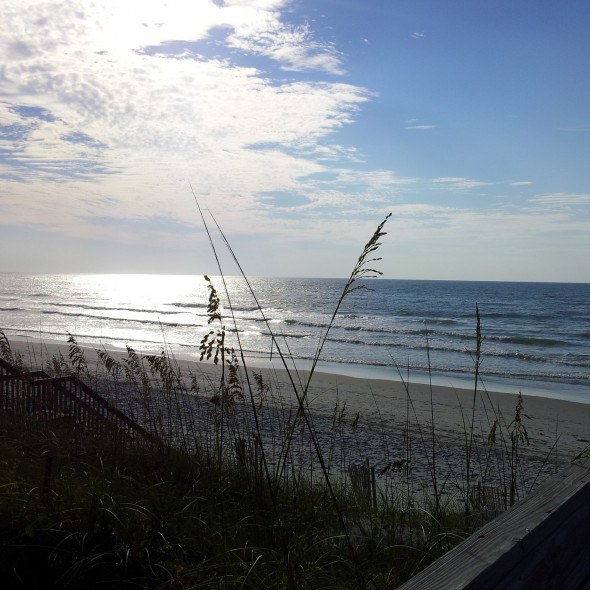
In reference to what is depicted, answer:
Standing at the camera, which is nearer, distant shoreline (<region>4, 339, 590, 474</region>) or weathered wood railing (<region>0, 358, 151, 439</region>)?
weathered wood railing (<region>0, 358, 151, 439</region>)

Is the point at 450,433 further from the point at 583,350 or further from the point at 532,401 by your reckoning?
the point at 583,350

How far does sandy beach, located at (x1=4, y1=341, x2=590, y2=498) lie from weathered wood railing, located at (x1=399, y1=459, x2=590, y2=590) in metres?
5.50

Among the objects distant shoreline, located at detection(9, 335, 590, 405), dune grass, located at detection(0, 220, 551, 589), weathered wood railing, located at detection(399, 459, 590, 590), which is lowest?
distant shoreline, located at detection(9, 335, 590, 405)

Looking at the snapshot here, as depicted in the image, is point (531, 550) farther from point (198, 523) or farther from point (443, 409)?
point (443, 409)

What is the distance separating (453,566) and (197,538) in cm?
213

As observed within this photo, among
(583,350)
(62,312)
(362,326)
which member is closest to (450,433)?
(583,350)

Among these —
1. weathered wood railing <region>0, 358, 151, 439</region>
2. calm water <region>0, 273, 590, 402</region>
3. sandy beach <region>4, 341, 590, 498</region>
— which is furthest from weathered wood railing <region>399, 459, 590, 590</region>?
calm water <region>0, 273, 590, 402</region>

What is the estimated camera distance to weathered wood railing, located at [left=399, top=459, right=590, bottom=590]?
960 millimetres

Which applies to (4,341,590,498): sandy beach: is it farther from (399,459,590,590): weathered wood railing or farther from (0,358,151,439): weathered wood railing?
(399,459,590,590): weathered wood railing

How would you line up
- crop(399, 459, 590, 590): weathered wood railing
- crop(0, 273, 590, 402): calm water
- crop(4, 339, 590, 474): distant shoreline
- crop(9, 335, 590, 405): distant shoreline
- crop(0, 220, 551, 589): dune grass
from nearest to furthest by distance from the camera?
crop(399, 459, 590, 590): weathered wood railing, crop(0, 220, 551, 589): dune grass, crop(4, 339, 590, 474): distant shoreline, crop(9, 335, 590, 405): distant shoreline, crop(0, 273, 590, 402): calm water

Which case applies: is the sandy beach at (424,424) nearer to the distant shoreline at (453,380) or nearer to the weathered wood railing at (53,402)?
the distant shoreline at (453,380)

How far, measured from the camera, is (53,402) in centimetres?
544

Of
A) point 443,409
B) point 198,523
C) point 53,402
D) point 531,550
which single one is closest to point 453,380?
point 443,409

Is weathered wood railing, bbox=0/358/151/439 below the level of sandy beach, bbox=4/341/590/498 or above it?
above
